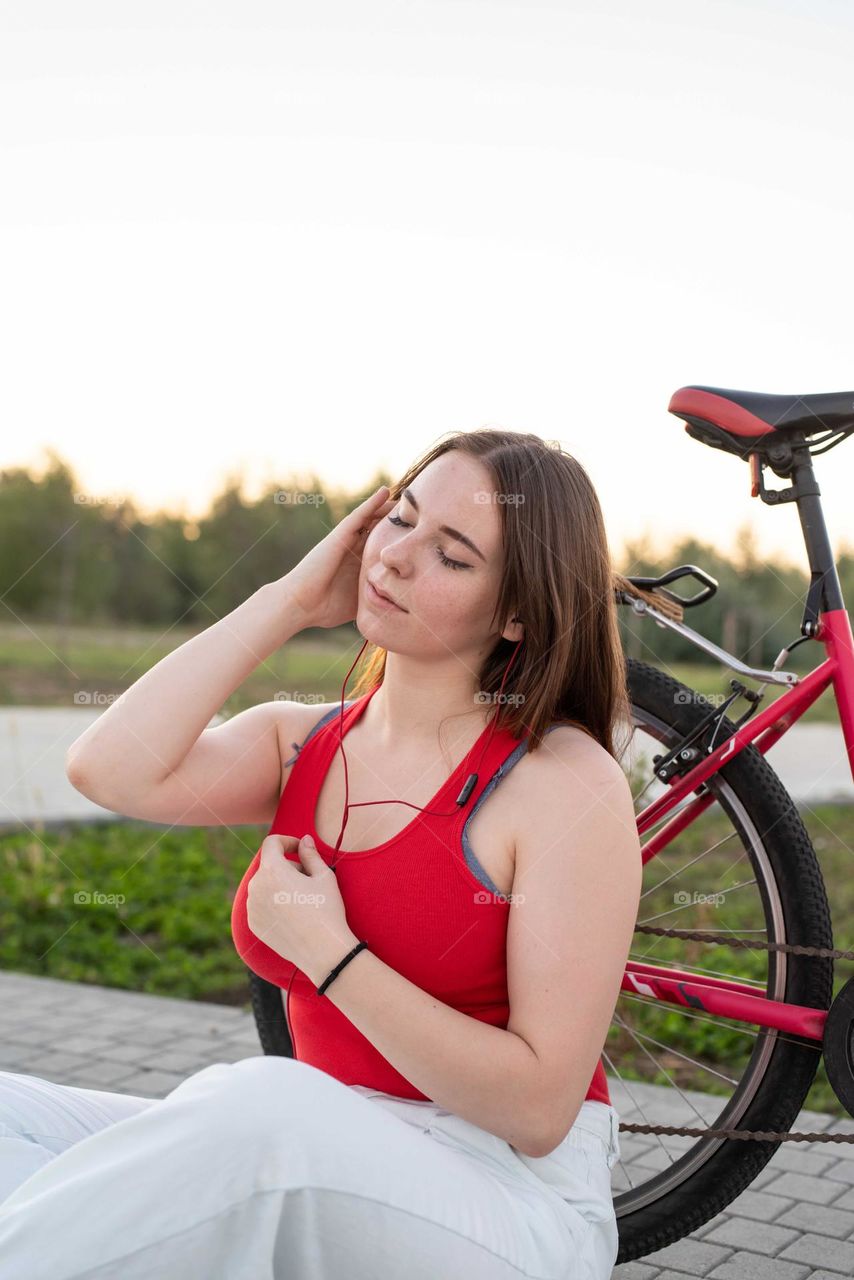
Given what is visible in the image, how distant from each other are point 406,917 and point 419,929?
0.08 ft

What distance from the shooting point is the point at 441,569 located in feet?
5.66

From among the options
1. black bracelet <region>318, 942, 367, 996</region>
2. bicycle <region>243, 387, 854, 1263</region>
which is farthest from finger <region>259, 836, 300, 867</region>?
bicycle <region>243, 387, 854, 1263</region>

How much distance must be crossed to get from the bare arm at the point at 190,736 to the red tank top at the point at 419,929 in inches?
8.0

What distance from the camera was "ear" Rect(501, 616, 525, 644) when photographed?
1.76 meters

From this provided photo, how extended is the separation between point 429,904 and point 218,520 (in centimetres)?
1322

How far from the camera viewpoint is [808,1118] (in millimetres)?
3068

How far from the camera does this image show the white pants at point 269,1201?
1.29m

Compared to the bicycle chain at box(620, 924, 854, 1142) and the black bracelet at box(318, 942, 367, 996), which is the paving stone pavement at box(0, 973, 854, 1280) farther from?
the black bracelet at box(318, 942, 367, 996)

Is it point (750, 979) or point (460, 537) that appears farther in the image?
point (750, 979)

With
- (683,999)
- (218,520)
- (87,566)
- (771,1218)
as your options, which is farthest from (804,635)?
(87,566)

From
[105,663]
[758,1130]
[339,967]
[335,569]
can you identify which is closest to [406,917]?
[339,967]

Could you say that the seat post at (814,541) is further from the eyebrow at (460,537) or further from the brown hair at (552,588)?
the eyebrow at (460,537)

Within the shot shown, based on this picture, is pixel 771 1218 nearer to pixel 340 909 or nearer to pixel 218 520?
pixel 340 909

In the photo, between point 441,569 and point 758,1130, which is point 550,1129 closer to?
point 441,569
